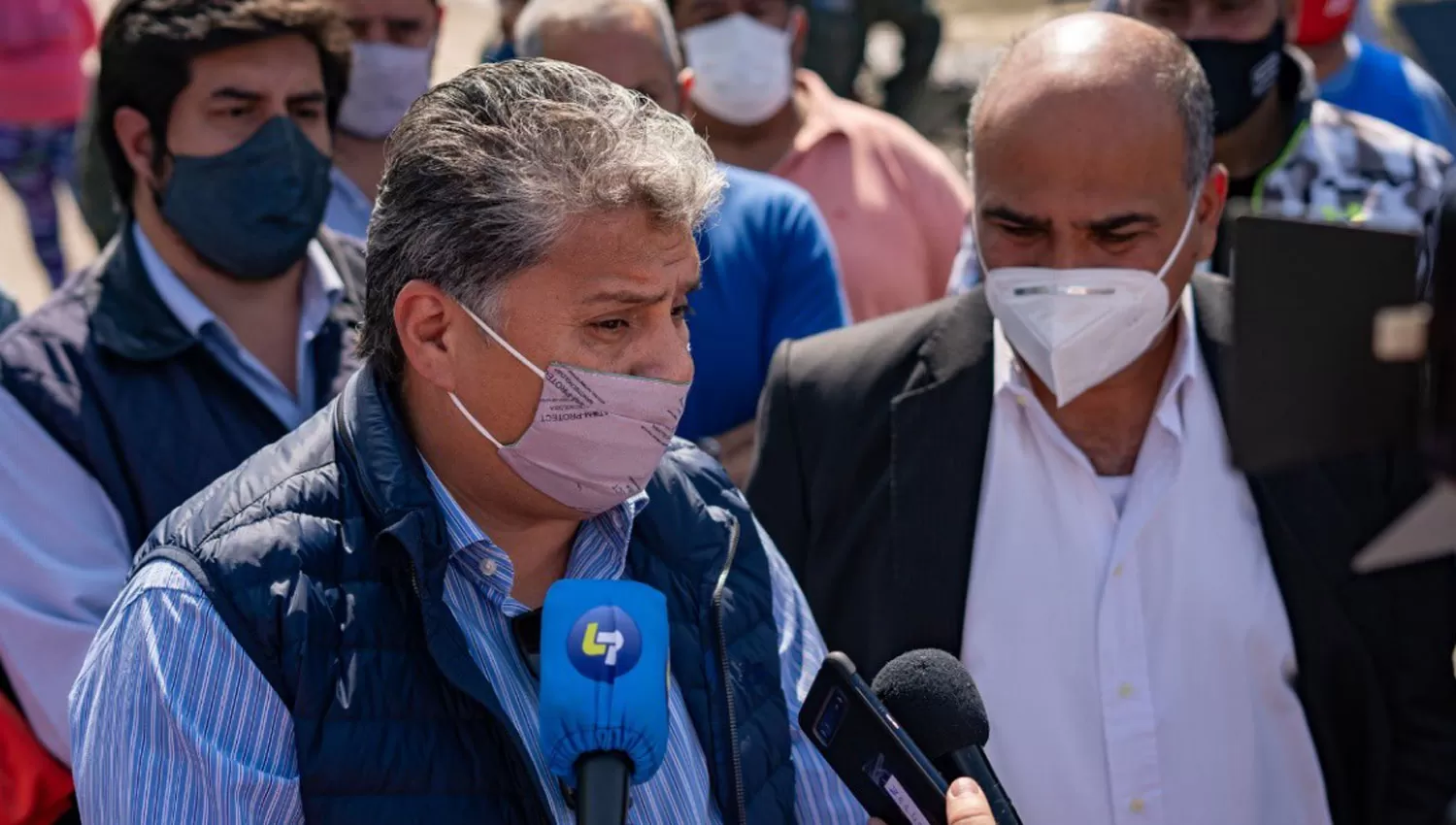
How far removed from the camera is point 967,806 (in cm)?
203

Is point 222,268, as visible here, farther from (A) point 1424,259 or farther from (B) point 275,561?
(A) point 1424,259

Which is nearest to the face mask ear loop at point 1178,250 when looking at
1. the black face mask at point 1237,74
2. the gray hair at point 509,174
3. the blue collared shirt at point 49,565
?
the gray hair at point 509,174

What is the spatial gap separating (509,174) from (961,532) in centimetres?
120

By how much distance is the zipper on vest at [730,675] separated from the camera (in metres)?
2.35

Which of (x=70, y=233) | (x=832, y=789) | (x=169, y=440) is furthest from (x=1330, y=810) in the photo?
(x=70, y=233)

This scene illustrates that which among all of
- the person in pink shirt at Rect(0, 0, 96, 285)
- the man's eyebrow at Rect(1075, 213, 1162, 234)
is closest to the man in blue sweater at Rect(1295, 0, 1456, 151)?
the man's eyebrow at Rect(1075, 213, 1162, 234)

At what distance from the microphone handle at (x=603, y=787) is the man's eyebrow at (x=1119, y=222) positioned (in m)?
1.59

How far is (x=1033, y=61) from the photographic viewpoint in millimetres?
3240

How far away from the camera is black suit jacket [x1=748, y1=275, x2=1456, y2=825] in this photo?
294 centimetres

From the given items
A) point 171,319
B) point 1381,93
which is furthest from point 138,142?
point 1381,93

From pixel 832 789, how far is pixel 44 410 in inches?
66.9

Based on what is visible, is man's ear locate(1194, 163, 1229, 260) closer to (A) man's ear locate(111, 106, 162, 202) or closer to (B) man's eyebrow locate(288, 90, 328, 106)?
(B) man's eyebrow locate(288, 90, 328, 106)

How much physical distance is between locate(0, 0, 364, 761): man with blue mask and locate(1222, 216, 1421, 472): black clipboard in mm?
2428

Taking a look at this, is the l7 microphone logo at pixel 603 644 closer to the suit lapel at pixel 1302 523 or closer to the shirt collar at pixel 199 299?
the suit lapel at pixel 1302 523
